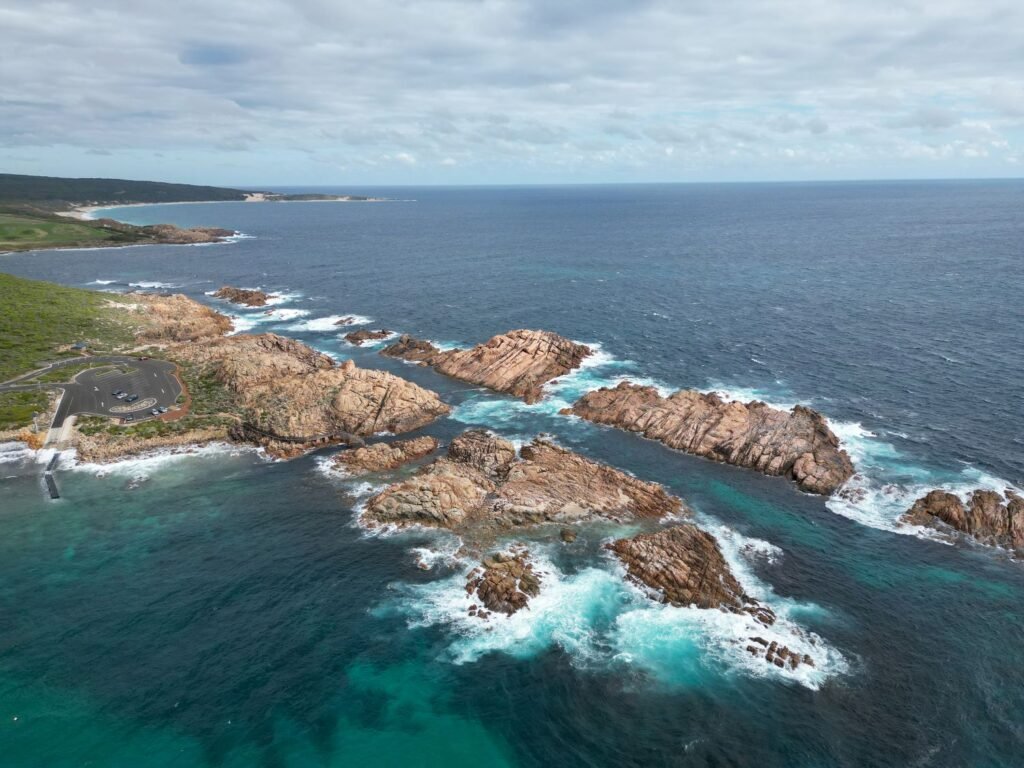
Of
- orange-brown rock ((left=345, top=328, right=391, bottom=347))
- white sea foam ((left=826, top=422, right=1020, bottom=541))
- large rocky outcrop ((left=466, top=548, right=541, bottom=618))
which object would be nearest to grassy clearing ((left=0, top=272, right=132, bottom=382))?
orange-brown rock ((left=345, top=328, right=391, bottom=347))

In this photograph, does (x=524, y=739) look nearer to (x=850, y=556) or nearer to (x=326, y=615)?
(x=326, y=615)

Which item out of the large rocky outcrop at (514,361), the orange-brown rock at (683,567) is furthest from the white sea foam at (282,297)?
the orange-brown rock at (683,567)

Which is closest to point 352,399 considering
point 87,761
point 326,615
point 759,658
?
point 326,615

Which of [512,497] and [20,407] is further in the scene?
[20,407]

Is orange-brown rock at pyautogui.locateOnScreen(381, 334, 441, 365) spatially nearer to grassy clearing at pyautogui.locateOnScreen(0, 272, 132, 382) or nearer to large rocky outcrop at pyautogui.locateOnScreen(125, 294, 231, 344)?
large rocky outcrop at pyautogui.locateOnScreen(125, 294, 231, 344)

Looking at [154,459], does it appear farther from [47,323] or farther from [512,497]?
[47,323]

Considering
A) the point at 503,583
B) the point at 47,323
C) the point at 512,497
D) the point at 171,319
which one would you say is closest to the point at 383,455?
the point at 512,497
